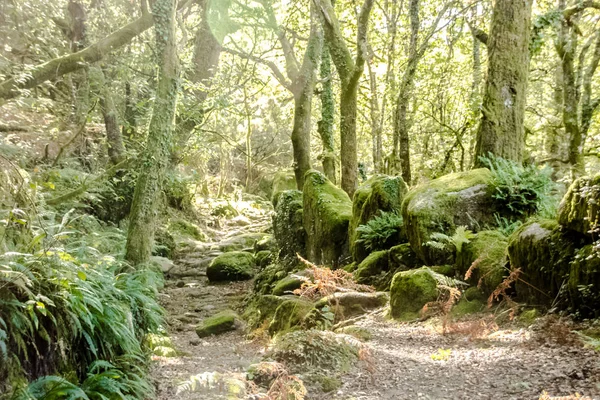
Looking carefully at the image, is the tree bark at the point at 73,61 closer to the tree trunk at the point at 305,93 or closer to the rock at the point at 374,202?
the rock at the point at 374,202

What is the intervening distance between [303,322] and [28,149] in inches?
231

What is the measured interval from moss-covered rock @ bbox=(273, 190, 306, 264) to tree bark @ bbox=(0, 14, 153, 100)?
575cm

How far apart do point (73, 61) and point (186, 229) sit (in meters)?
9.50

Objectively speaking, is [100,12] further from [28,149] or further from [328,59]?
[328,59]

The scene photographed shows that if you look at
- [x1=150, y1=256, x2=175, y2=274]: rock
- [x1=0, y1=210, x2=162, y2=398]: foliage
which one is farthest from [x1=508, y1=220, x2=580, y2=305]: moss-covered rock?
[x1=150, y1=256, x2=175, y2=274]: rock

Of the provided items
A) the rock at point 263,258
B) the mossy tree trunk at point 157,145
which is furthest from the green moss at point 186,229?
the mossy tree trunk at point 157,145

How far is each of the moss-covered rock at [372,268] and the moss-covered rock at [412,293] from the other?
148 cm

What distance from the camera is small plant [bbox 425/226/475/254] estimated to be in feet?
21.1

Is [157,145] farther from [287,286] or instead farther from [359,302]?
[359,302]

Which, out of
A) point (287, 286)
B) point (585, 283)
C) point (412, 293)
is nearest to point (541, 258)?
point (585, 283)

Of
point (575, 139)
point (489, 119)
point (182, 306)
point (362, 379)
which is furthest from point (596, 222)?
point (182, 306)

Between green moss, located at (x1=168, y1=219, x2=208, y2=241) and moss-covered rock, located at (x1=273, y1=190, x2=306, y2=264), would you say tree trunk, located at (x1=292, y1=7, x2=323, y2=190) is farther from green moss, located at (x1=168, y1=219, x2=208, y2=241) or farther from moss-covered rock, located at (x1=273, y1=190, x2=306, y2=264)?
green moss, located at (x1=168, y1=219, x2=208, y2=241)

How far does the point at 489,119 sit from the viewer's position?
8.11 m

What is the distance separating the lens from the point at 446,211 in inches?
285
